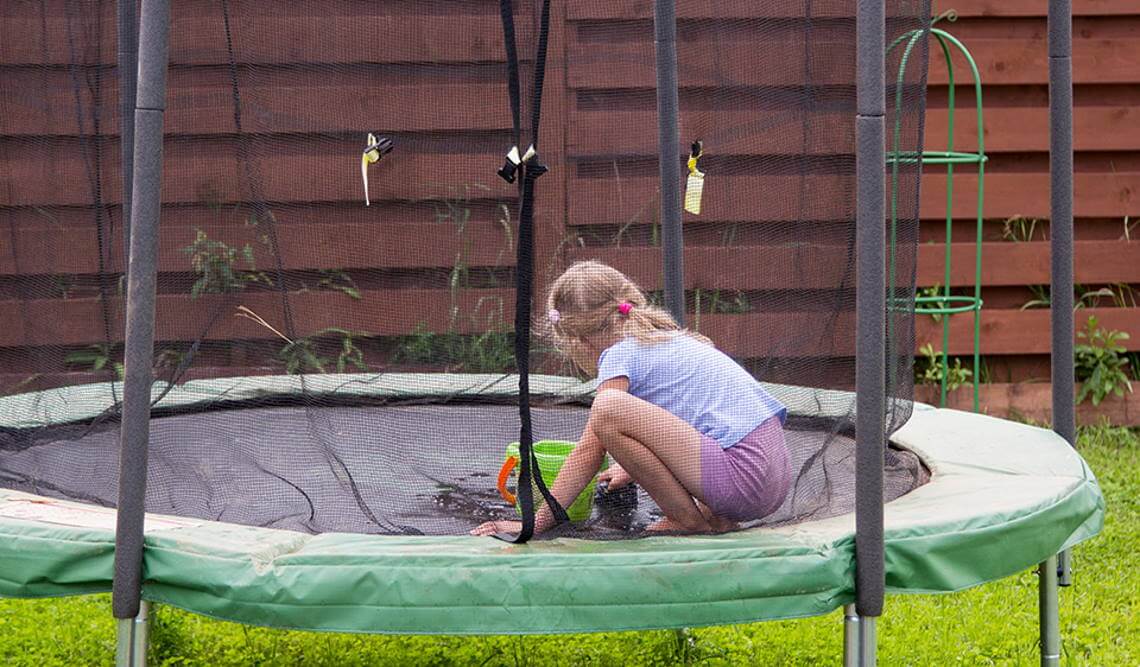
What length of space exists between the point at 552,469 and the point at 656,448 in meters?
0.23

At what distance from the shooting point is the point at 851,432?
2076 mm

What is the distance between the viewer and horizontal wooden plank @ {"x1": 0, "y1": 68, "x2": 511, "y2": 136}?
6.13 ft

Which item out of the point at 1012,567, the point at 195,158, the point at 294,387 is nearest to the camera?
the point at 1012,567

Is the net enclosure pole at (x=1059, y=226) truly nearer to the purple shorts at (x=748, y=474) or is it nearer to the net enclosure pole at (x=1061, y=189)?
the net enclosure pole at (x=1061, y=189)

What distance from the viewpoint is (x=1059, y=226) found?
225 cm

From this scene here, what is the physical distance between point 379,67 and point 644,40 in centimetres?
41

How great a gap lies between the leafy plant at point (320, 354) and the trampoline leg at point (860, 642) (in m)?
0.82

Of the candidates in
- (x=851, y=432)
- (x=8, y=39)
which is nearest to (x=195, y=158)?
(x=8, y=39)

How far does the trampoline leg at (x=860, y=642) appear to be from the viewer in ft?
5.45

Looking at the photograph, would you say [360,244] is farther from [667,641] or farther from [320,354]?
[667,641]

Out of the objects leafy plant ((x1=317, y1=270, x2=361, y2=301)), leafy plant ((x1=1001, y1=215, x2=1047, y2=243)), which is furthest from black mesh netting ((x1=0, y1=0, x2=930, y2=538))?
leafy plant ((x1=1001, y1=215, x2=1047, y2=243))

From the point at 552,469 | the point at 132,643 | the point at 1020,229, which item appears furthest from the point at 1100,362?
the point at 132,643

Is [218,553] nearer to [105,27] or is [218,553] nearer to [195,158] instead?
[195,158]

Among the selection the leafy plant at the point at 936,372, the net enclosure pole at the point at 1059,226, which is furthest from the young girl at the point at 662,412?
the leafy plant at the point at 936,372
